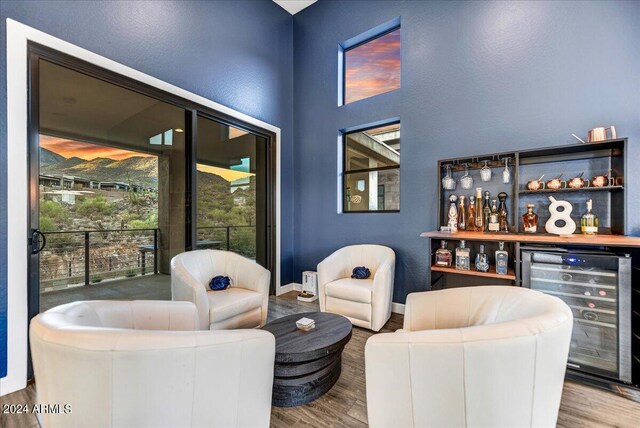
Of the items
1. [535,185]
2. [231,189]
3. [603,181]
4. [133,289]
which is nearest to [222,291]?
[133,289]

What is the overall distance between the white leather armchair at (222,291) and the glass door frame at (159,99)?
0.49 metres

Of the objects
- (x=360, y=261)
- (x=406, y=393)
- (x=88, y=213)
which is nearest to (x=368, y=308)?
(x=360, y=261)

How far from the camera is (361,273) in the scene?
126 inches

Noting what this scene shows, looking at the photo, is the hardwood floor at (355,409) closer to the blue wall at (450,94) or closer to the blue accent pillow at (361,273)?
the blue accent pillow at (361,273)

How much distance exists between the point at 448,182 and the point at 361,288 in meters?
1.50

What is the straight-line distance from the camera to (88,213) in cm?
274

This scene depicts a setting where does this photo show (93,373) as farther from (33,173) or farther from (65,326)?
(33,173)

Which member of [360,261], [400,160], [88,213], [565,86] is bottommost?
[360,261]

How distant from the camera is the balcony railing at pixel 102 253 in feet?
8.20

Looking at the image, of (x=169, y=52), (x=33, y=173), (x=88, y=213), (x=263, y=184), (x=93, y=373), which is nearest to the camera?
(x=93, y=373)

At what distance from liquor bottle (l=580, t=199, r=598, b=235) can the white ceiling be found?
14.5ft

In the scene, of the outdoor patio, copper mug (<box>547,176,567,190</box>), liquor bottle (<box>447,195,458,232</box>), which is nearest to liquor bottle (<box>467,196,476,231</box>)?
liquor bottle (<box>447,195,458,232</box>)

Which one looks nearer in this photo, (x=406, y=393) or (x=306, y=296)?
(x=406, y=393)

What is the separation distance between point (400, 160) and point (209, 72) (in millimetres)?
2561
